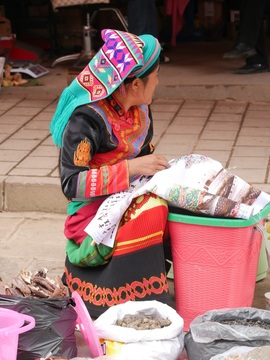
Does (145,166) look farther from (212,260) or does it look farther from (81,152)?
(212,260)

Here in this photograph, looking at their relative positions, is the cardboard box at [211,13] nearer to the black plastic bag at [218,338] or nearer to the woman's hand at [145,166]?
the woman's hand at [145,166]

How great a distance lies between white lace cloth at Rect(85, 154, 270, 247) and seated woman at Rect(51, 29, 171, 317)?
0.04 m

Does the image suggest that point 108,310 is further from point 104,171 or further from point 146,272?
point 104,171

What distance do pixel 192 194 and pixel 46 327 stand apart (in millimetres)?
857

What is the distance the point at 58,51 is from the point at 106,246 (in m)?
5.52

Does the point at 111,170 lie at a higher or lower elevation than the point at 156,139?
higher

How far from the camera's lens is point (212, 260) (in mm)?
3693

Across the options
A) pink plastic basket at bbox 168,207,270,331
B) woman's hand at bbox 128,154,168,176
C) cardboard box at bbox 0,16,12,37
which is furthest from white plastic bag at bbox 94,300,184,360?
cardboard box at bbox 0,16,12,37

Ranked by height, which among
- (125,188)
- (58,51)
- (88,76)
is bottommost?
(58,51)

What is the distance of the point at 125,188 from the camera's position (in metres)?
3.81

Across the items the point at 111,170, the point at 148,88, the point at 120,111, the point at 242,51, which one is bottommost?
the point at 242,51

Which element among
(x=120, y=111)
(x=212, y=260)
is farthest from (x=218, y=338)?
(x=120, y=111)

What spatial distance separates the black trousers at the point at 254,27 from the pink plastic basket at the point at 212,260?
3879mm

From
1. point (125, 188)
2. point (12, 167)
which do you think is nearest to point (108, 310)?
point (125, 188)
